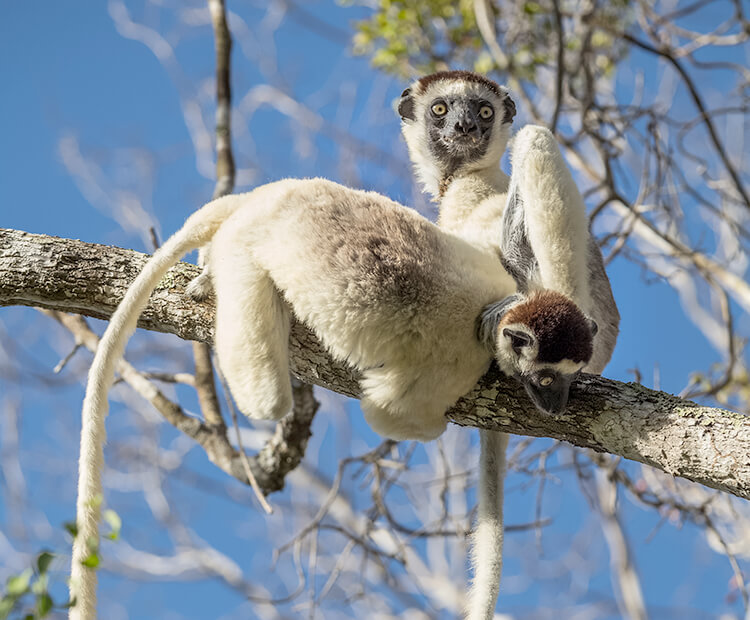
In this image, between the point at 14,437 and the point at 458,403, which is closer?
the point at 458,403

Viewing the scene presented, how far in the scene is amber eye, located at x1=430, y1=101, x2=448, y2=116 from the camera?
482 centimetres

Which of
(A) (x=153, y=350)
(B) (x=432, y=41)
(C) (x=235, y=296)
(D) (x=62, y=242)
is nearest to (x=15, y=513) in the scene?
(A) (x=153, y=350)

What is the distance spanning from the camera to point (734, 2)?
7629 millimetres

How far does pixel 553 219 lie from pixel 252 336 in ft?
4.66

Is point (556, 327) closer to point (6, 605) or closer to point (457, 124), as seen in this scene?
point (457, 124)

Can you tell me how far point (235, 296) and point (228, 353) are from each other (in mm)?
242

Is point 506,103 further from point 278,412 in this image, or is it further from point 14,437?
point 14,437

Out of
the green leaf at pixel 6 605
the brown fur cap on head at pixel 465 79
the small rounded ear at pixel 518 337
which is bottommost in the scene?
the green leaf at pixel 6 605

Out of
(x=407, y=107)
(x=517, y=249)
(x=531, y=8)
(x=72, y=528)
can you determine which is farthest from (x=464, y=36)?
(x=72, y=528)

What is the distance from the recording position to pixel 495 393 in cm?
335

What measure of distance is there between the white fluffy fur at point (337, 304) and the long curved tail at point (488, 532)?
58 cm

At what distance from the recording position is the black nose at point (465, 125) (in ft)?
15.1

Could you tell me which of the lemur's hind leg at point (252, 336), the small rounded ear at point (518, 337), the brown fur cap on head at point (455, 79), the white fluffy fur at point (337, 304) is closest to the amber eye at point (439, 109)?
the brown fur cap on head at point (455, 79)

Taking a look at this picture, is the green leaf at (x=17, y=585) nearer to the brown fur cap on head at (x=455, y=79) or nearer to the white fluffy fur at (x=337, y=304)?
the white fluffy fur at (x=337, y=304)
